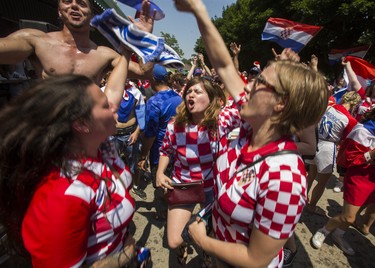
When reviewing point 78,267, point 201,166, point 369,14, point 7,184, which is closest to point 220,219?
point 78,267

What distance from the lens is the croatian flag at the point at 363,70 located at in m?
A: 4.37

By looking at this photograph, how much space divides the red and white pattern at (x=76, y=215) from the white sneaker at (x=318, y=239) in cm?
284

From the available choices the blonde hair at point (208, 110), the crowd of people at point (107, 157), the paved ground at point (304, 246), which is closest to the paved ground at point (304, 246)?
the paved ground at point (304, 246)

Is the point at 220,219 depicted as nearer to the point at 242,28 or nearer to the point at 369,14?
the point at 369,14

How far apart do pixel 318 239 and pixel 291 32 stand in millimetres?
4346

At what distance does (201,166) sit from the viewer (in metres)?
2.27

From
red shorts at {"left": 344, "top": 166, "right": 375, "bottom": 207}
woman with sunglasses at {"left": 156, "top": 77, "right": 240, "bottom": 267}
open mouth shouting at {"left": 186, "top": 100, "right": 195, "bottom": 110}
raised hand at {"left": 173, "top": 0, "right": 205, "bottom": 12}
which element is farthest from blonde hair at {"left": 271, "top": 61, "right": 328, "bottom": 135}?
red shorts at {"left": 344, "top": 166, "right": 375, "bottom": 207}

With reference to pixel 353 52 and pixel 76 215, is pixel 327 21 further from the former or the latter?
pixel 76 215

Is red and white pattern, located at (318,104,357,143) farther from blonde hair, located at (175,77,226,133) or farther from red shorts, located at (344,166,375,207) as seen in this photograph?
blonde hair, located at (175,77,226,133)

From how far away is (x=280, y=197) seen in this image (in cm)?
97

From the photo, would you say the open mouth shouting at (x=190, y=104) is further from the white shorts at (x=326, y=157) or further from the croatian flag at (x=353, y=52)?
the croatian flag at (x=353, y=52)

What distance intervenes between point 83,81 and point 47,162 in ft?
1.21

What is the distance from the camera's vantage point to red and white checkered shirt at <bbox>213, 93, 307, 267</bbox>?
0.98 meters

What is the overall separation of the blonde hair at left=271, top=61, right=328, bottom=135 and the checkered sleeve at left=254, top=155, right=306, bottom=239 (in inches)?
8.7
